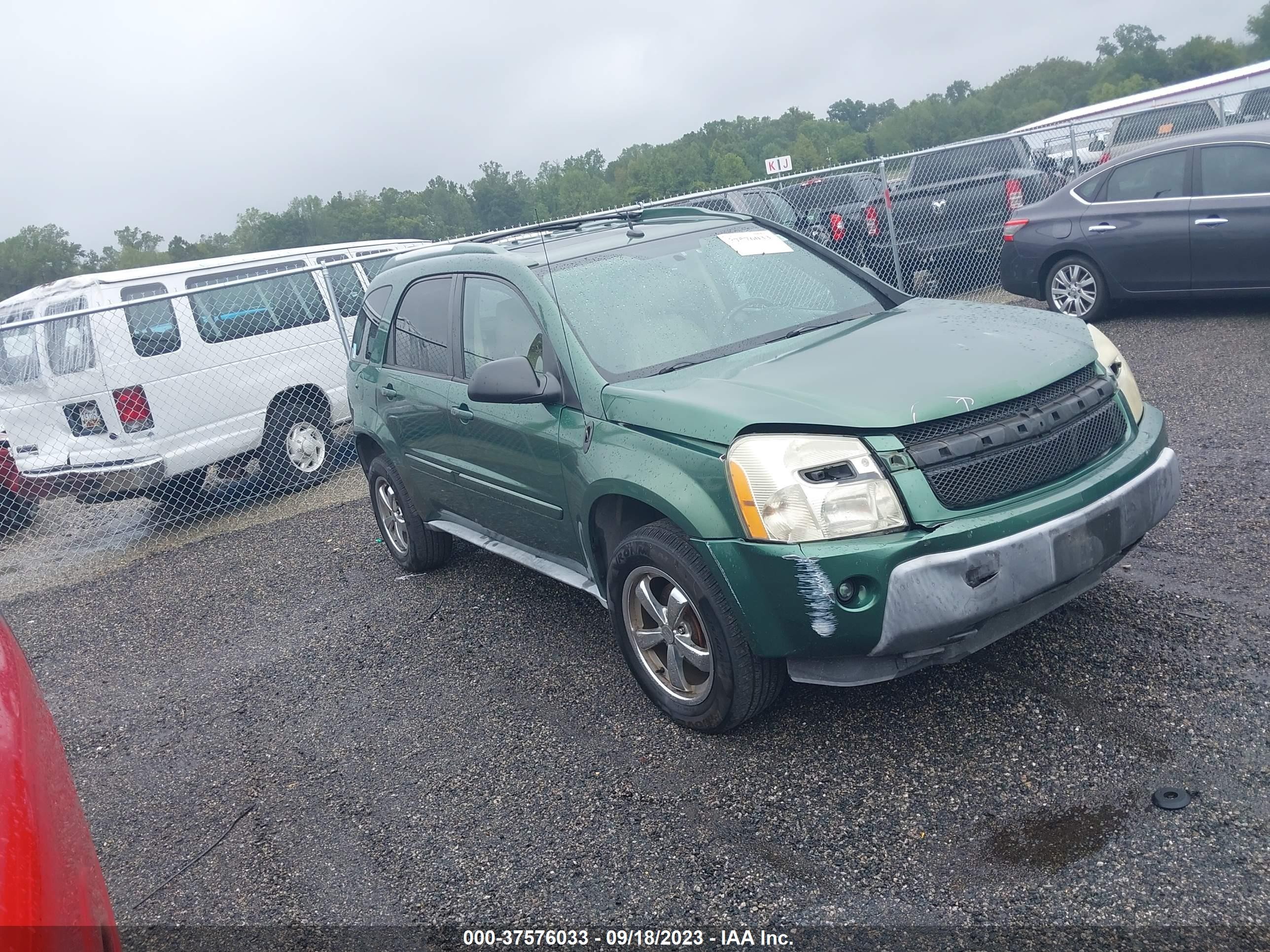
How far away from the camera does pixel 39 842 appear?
1.77 metres

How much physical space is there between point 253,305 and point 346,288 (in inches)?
40.2

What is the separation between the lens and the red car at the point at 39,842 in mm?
1612

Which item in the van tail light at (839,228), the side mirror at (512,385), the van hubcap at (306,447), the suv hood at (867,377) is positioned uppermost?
the van tail light at (839,228)

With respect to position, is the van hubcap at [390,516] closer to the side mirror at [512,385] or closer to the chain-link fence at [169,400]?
the side mirror at [512,385]

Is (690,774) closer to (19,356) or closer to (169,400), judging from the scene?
(169,400)

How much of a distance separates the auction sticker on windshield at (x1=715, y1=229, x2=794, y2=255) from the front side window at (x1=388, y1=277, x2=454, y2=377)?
1.38 metres

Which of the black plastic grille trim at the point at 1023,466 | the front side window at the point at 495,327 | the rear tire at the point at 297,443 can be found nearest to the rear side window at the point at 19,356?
the rear tire at the point at 297,443

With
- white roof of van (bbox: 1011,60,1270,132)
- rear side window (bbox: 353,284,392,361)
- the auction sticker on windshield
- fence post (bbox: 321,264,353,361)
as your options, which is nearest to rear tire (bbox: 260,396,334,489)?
fence post (bbox: 321,264,353,361)

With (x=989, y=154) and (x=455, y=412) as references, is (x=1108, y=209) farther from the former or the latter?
(x=455, y=412)

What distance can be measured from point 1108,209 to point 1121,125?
6.05 metres

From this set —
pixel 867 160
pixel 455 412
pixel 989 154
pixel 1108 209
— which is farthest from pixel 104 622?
pixel 989 154

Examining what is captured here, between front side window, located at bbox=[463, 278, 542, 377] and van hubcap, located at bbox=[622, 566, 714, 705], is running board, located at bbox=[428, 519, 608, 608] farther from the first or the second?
front side window, located at bbox=[463, 278, 542, 377]

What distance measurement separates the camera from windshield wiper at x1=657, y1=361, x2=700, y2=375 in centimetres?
402

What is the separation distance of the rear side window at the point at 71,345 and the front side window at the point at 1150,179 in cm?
858
